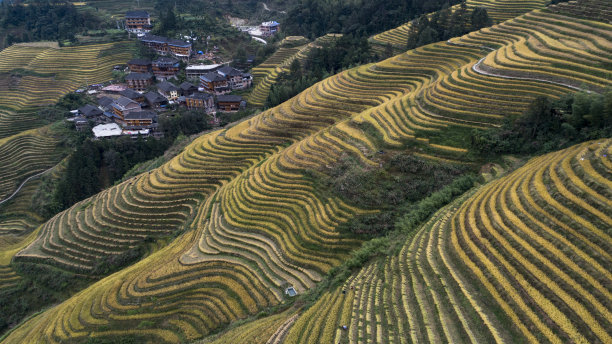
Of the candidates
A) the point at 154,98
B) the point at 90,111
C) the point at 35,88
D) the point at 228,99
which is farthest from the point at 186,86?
the point at 35,88

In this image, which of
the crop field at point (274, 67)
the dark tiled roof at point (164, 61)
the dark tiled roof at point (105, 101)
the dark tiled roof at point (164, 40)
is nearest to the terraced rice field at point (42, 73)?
the dark tiled roof at point (164, 40)

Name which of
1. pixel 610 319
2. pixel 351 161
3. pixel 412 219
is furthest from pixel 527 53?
pixel 610 319

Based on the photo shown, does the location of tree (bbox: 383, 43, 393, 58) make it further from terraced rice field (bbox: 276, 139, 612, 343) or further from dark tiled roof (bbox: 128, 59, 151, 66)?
dark tiled roof (bbox: 128, 59, 151, 66)

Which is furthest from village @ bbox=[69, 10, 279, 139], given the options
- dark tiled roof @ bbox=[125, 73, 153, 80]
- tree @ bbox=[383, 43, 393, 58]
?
tree @ bbox=[383, 43, 393, 58]

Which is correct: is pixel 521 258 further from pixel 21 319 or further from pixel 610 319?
pixel 21 319

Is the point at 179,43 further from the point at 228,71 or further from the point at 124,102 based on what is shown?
the point at 124,102

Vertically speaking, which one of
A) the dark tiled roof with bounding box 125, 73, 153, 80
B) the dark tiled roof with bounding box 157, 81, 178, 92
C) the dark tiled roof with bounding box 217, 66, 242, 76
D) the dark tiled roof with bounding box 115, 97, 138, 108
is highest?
the dark tiled roof with bounding box 217, 66, 242, 76

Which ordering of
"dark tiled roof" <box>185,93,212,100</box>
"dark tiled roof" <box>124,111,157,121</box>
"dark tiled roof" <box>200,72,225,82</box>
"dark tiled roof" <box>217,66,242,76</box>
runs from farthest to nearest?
"dark tiled roof" <box>217,66,242,76</box> → "dark tiled roof" <box>200,72,225,82</box> → "dark tiled roof" <box>185,93,212,100</box> → "dark tiled roof" <box>124,111,157,121</box>
